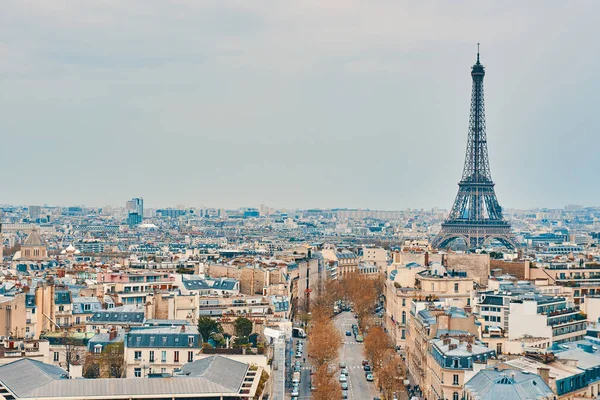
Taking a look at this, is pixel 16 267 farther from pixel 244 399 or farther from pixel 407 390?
pixel 244 399

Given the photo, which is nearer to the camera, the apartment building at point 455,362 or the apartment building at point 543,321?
the apartment building at point 455,362

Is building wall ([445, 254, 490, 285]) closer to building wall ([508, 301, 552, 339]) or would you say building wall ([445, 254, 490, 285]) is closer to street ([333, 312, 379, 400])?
street ([333, 312, 379, 400])

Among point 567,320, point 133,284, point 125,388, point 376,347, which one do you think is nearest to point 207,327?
point 376,347

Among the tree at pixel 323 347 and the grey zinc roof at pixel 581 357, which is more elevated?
the grey zinc roof at pixel 581 357

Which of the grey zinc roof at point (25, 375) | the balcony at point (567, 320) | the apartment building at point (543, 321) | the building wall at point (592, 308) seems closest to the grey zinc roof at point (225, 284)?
the apartment building at point (543, 321)

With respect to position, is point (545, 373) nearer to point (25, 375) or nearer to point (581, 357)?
point (581, 357)

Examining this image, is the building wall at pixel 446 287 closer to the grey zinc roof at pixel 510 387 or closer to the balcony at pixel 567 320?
the balcony at pixel 567 320
